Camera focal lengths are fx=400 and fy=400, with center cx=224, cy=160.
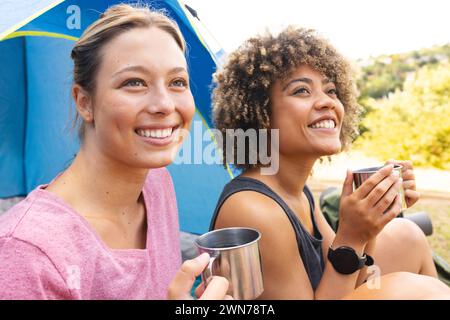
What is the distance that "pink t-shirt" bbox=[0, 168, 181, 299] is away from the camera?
2.60 ft

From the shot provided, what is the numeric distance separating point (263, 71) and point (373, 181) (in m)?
0.52

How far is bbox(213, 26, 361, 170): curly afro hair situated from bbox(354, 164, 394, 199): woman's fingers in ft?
1.27

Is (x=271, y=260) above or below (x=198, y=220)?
above

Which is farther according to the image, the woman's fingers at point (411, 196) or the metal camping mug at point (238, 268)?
the woman's fingers at point (411, 196)

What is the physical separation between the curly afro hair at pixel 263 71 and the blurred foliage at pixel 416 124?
5.01 metres

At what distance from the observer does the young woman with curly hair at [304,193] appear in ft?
3.70

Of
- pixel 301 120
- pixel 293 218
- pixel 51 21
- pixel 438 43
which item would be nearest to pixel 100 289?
pixel 293 218

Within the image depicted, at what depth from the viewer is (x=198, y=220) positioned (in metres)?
2.34

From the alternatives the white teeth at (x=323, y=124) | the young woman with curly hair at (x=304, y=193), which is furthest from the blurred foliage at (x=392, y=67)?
the white teeth at (x=323, y=124)

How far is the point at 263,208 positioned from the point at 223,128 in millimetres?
421

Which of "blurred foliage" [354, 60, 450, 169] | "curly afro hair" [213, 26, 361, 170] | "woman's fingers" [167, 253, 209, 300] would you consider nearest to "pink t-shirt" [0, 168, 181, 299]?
"woman's fingers" [167, 253, 209, 300]

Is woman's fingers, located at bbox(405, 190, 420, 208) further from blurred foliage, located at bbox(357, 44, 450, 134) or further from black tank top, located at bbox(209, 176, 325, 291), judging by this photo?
blurred foliage, located at bbox(357, 44, 450, 134)

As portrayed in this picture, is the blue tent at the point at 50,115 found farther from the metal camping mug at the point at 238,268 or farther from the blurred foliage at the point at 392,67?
the blurred foliage at the point at 392,67

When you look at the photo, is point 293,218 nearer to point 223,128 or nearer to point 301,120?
point 301,120
